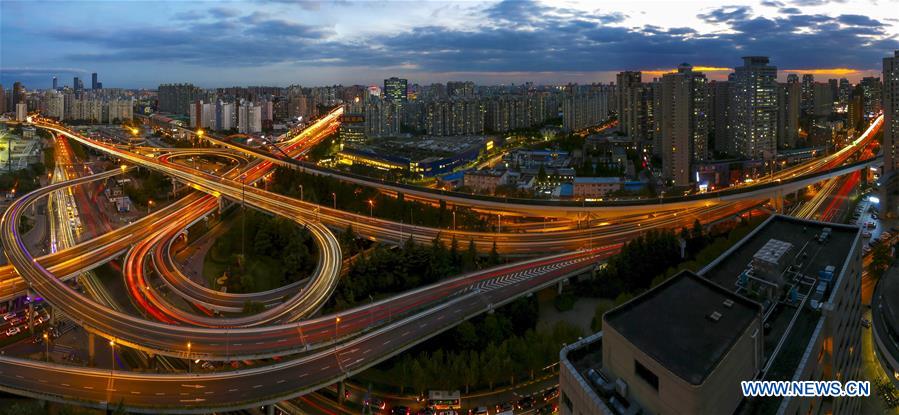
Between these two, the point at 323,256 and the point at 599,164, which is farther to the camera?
the point at 599,164

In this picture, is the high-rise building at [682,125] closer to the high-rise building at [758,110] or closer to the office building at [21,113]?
the high-rise building at [758,110]

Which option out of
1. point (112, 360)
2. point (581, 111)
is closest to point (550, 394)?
point (112, 360)

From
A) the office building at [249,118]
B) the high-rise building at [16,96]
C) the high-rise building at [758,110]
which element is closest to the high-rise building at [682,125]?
the high-rise building at [758,110]

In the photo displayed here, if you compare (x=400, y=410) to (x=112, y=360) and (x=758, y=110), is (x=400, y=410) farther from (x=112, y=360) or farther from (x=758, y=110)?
(x=758, y=110)

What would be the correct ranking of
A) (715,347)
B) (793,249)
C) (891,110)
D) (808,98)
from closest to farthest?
(715,347) → (793,249) → (891,110) → (808,98)

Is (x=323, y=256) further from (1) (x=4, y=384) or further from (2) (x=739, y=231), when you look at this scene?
(2) (x=739, y=231)

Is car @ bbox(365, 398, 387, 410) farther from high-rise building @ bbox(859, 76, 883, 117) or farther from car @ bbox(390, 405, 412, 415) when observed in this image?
high-rise building @ bbox(859, 76, 883, 117)

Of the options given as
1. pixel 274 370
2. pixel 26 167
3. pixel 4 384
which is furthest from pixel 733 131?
pixel 26 167
